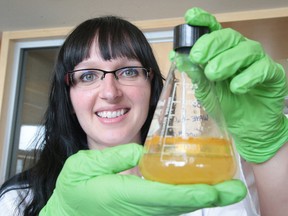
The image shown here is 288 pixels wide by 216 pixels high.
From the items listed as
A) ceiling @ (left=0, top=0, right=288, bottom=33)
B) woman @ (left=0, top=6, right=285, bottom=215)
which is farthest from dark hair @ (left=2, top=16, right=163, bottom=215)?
ceiling @ (left=0, top=0, right=288, bottom=33)

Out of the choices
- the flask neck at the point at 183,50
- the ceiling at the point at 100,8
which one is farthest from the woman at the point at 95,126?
the ceiling at the point at 100,8

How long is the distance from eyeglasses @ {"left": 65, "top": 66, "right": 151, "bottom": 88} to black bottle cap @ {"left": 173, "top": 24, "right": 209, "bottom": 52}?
0.40 m

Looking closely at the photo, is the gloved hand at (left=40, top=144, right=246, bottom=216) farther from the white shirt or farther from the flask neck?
the white shirt

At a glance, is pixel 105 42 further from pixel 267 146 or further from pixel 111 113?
pixel 267 146

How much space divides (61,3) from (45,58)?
706mm

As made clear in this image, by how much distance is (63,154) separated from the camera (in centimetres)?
108

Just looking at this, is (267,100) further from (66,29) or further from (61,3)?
(66,29)

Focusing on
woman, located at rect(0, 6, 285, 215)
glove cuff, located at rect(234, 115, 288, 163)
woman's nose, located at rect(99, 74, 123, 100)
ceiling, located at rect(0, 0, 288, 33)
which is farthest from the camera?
ceiling, located at rect(0, 0, 288, 33)

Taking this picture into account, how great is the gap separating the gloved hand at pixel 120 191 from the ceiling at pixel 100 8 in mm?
1467

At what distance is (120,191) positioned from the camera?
1.77 feet

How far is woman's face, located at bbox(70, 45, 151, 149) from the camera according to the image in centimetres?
90

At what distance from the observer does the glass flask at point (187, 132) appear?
0.47 meters

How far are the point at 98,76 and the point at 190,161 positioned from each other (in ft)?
1.69

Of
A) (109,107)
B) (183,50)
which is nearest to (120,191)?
(183,50)
